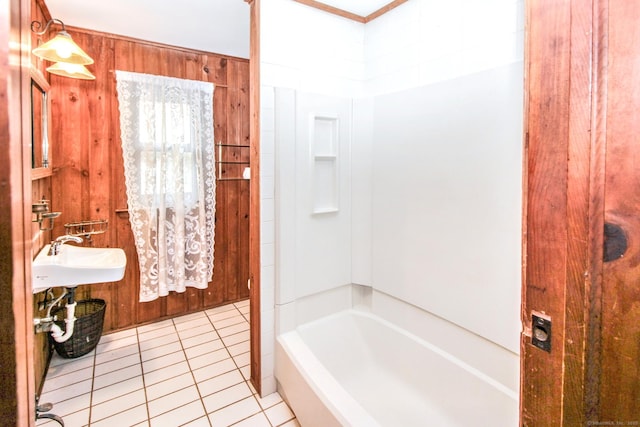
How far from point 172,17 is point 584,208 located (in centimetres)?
276

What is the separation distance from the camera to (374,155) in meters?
2.25

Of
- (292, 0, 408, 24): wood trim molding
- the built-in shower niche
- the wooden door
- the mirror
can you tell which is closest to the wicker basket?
the mirror

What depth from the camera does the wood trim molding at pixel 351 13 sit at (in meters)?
2.06

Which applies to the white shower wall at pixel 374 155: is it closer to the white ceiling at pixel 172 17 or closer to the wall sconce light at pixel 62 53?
the white ceiling at pixel 172 17

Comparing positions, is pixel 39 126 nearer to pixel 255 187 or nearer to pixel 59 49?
pixel 59 49

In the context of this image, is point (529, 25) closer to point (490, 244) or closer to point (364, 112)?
point (490, 244)

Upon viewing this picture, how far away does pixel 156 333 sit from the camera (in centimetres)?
279

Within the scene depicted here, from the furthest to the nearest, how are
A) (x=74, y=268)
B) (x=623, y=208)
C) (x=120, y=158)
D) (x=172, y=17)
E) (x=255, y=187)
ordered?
1. (x=120, y=158)
2. (x=172, y=17)
3. (x=255, y=187)
4. (x=74, y=268)
5. (x=623, y=208)

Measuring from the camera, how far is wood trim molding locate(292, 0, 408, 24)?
2.06 meters

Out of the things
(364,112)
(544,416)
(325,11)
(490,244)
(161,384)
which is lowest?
(161,384)

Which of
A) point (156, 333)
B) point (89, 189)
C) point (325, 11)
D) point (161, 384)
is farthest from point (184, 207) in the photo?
point (325, 11)

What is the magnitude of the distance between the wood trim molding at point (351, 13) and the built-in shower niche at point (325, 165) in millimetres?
699

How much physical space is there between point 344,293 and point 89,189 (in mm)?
2198

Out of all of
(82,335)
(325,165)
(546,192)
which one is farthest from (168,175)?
(546,192)
